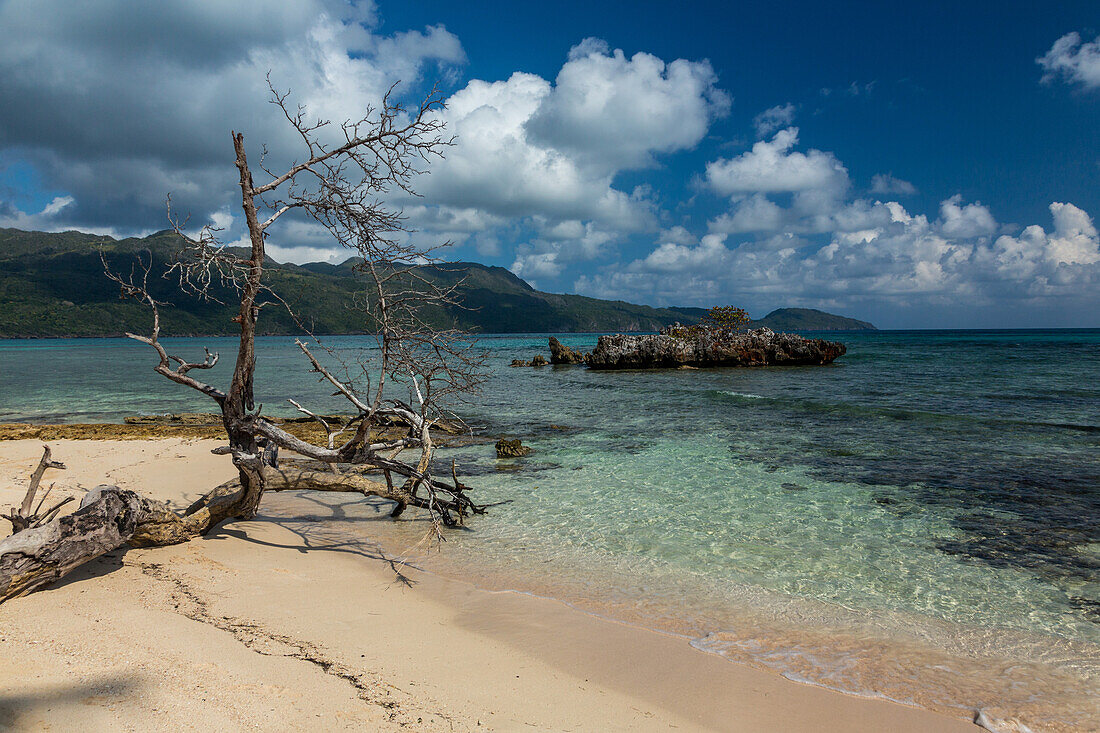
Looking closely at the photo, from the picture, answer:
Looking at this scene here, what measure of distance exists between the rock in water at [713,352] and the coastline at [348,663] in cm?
3900

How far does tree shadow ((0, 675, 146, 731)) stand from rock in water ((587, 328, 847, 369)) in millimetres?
41462

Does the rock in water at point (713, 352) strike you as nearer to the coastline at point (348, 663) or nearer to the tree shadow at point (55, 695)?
the coastline at point (348, 663)

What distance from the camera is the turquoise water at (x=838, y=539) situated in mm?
4754

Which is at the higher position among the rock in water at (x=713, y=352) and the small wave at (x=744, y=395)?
the rock in water at (x=713, y=352)

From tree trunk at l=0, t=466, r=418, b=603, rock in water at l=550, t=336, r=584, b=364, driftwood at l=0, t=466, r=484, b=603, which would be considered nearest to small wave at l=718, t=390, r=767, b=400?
tree trunk at l=0, t=466, r=418, b=603

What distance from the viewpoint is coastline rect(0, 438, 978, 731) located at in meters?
3.45

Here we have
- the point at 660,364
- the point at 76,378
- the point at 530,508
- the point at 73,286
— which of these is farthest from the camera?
the point at 73,286

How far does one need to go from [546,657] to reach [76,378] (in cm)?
4552

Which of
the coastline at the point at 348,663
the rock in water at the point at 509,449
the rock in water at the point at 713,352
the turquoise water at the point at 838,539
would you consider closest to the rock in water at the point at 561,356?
the rock in water at the point at 713,352

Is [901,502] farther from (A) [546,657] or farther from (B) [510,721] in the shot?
(B) [510,721]

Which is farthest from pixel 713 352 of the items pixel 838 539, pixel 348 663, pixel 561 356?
pixel 348 663

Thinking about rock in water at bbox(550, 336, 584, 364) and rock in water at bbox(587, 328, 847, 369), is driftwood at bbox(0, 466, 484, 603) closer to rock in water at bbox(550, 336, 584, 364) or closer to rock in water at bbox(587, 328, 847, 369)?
rock in water at bbox(587, 328, 847, 369)

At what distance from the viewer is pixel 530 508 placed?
924 centimetres

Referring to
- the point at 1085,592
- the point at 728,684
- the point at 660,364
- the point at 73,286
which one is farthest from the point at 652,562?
the point at 73,286
